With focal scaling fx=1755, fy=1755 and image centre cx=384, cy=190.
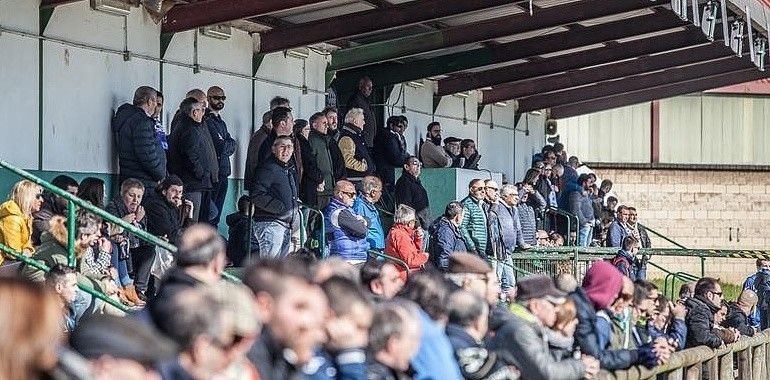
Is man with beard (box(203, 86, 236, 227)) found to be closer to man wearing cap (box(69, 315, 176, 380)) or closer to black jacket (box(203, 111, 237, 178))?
black jacket (box(203, 111, 237, 178))

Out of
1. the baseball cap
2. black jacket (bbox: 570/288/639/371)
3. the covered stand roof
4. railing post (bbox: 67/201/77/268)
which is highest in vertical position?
the covered stand roof

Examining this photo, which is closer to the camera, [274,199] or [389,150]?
[274,199]

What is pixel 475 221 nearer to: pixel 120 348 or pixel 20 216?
pixel 20 216

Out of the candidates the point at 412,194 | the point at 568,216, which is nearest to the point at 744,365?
the point at 412,194

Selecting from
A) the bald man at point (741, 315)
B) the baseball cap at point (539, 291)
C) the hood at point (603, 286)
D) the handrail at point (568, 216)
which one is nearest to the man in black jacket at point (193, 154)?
the hood at point (603, 286)

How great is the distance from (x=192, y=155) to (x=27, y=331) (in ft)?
32.5

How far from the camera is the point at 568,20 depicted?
20.2 m

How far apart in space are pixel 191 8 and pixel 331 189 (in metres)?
2.61

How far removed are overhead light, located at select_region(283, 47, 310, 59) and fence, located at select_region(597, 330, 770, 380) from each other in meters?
5.95

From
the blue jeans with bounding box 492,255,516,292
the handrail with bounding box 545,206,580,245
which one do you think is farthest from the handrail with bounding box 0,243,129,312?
the handrail with bounding box 545,206,580,245

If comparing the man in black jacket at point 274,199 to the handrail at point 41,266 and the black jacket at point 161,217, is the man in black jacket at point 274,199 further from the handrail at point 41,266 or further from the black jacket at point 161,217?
the handrail at point 41,266

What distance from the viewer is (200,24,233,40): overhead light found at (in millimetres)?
16828

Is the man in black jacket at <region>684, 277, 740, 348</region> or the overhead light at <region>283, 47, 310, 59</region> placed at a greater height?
the overhead light at <region>283, 47, 310, 59</region>

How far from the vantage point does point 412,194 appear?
63.3 feet
